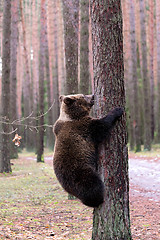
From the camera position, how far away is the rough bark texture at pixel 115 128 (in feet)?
15.2

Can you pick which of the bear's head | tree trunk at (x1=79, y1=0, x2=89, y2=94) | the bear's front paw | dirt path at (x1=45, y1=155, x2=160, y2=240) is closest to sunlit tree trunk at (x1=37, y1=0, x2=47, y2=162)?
dirt path at (x1=45, y1=155, x2=160, y2=240)

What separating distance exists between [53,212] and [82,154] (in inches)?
167

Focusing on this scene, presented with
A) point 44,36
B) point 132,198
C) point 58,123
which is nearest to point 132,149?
point 44,36

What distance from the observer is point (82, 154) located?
474 centimetres

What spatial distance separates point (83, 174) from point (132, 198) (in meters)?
5.43

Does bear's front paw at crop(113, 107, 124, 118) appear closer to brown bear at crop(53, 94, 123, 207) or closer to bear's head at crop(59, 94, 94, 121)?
brown bear at crop(53, 94, 123, 207)

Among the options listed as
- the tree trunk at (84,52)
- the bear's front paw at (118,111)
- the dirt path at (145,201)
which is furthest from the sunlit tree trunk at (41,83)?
the bear's front paw at (118,111)

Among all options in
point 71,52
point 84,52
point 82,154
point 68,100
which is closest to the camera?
point 82,154

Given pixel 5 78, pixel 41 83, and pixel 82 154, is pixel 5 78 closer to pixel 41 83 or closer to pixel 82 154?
pixel 41 83

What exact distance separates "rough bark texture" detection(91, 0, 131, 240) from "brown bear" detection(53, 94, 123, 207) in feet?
0.44

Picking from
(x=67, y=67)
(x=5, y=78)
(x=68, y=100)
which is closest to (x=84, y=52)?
(x=67, y=67)

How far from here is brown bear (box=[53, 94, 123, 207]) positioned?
4.57 m

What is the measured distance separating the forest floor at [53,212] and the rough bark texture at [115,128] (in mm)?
1362

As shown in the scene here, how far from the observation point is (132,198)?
954 centimetres
